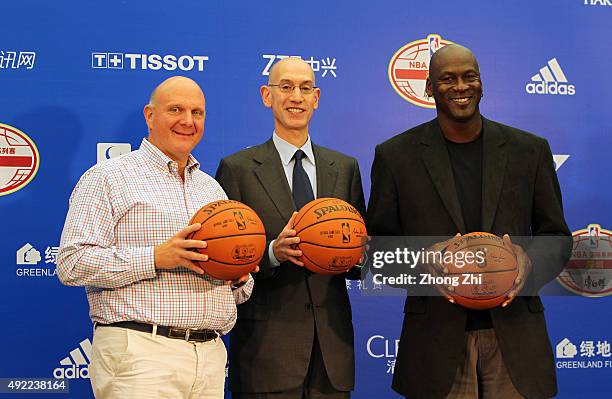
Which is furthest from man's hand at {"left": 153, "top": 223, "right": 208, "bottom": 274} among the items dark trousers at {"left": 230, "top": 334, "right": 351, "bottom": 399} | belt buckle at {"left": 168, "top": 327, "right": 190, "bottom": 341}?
dark trousers at {"left": 230, "top": 334, "right": 351, "bottom": 399}

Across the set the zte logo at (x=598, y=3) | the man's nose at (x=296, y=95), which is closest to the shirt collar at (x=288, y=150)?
the man's nose at (x=296, y=95)

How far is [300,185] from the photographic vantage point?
2.93 metres

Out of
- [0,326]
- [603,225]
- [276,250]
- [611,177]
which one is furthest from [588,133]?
[0,326]

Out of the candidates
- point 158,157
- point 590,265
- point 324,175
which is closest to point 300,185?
point 324,175

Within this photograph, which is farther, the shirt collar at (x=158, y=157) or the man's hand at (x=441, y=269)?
the shirt collar at (x=158, y=157)

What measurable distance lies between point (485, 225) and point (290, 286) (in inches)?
32.9

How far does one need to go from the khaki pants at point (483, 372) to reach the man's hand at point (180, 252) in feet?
3.31

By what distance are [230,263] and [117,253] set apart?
389 mm

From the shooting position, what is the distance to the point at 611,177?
4.02 metres

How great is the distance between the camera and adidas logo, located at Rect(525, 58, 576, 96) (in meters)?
4.00

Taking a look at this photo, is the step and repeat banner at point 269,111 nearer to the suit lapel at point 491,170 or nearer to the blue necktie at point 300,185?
the blue necktie at point 300,185

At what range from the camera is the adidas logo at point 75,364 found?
363 centimetres

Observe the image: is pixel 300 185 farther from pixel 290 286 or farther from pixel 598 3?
pixel 598 3

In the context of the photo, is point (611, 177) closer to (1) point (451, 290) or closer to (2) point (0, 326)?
(1) point (451, 290)
